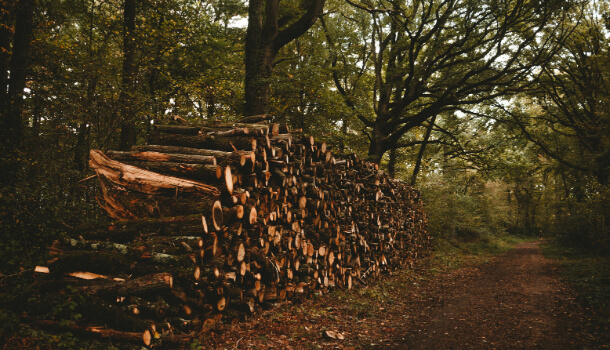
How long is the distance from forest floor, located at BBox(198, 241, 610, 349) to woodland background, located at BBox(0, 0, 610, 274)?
3571 millimetres

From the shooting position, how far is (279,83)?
383 inches

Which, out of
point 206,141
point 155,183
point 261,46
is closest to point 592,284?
point 206,141

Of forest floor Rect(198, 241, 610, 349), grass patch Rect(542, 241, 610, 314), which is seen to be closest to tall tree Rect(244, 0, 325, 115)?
forest floor Rect(198, 241, 610, 349)

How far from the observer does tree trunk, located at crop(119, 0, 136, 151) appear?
8281mm

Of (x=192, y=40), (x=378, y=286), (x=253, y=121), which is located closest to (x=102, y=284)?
(x=253, y=121)

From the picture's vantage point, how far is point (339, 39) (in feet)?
54.1

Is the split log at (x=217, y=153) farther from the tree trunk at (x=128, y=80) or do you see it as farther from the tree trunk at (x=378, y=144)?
the tree trunk at (x=378, y=144)

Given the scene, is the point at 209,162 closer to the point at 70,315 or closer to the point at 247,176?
the point at 247,176

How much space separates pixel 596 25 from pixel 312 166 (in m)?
17.4

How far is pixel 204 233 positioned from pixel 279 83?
6.72 m

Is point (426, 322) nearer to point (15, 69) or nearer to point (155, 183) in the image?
point (155, 183)

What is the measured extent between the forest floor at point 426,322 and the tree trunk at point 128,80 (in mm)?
6315

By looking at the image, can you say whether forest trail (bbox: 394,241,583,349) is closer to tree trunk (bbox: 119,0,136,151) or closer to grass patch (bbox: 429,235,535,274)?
grass patch (bbox: 429,235,535,274)

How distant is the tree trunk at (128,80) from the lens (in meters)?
8.28
